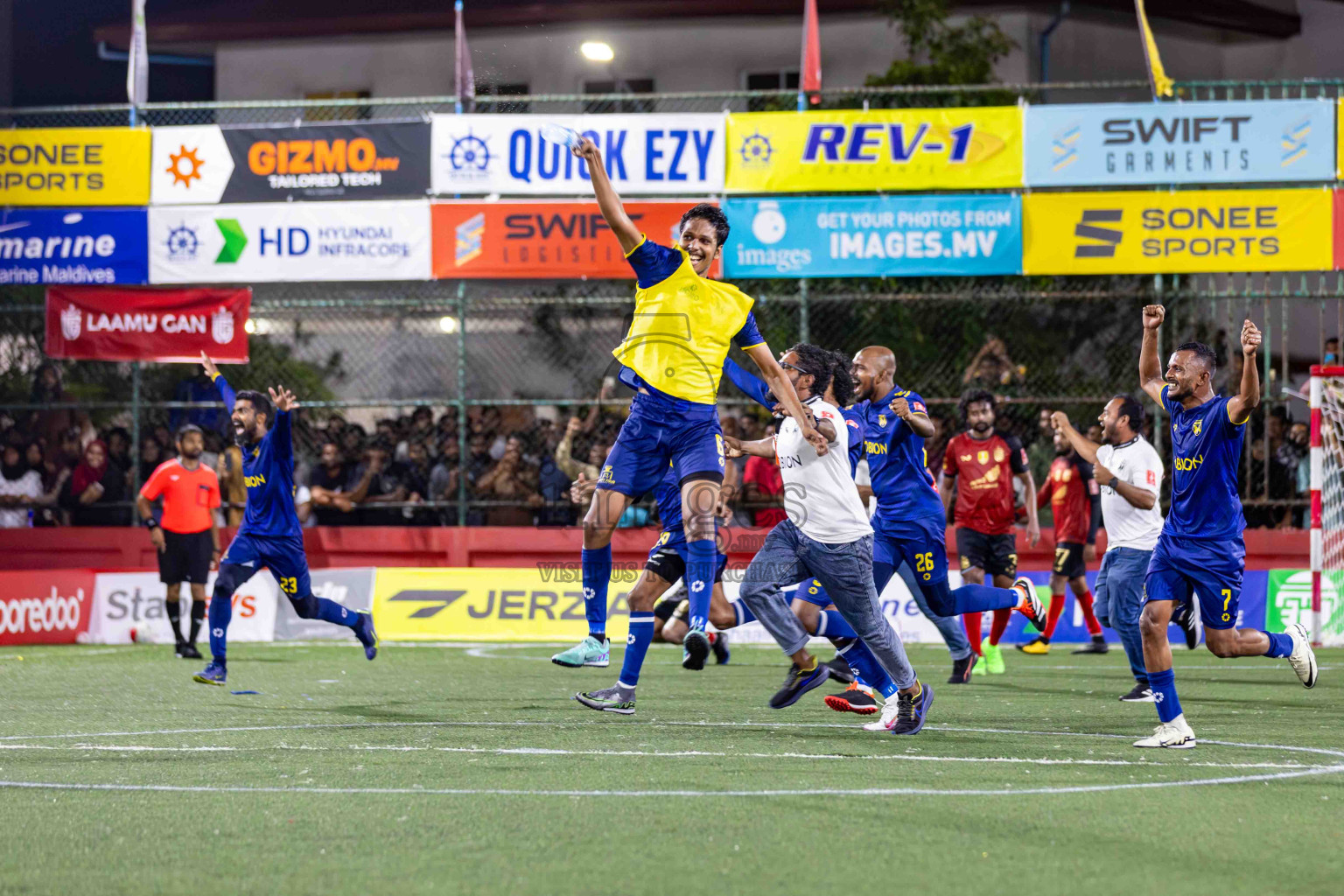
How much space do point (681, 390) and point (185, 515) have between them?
7.65 m

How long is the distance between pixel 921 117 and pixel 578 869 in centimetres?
1387

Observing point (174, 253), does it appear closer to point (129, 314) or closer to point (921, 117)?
point (129, 314)

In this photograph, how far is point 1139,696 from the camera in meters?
9.66

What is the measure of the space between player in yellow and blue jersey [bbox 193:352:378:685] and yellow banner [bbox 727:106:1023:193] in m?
7.69

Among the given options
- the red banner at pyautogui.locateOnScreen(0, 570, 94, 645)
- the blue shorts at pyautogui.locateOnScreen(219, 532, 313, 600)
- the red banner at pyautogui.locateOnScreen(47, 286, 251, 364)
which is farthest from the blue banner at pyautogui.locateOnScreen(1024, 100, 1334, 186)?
the red banner at pyautogui.locateOnScreen(0, 570, 94, 645)

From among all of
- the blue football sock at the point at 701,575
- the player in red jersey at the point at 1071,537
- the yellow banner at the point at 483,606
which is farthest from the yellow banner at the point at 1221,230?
the blue football sock at the point at 701,575

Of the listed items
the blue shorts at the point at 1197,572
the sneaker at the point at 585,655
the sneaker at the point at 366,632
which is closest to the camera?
the blue shorts at the point at 1197,572

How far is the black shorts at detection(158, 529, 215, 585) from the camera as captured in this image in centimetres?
1427

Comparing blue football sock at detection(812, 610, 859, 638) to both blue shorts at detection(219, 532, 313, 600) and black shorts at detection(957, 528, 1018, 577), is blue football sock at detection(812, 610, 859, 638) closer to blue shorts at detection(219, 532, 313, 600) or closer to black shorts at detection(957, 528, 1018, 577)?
black shorts at detection(957, 528, 1018, 577)

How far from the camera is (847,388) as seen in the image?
8.16 meters

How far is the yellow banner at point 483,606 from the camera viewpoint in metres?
16.1

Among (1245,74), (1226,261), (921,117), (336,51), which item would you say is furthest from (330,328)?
(1245,74)

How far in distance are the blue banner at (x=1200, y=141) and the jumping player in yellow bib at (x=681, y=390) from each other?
9.75m

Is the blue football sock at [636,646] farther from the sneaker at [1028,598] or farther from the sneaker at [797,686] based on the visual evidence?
the sneaker at [1028,598]
